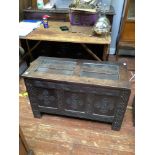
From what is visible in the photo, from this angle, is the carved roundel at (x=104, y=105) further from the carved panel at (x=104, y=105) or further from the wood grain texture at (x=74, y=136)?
the wood grain texture at (x=74, y=136)

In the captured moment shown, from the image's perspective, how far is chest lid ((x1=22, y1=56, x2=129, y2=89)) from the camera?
4.51 feet

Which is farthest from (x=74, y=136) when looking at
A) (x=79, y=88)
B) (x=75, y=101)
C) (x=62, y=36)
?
(x=62, y=36)

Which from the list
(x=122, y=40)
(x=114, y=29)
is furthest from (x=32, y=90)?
(x=114, y=29)

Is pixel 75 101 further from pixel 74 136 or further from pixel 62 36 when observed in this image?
pixel 62 36

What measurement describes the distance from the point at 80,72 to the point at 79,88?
0.49ft

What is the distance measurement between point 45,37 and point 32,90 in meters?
0.65

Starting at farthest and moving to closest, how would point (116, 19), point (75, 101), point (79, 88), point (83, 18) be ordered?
1. point (116, 19)
2. point (83, 18)
3. point (75, 101)
4. point (79, 88)

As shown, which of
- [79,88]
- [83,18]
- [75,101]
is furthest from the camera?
[83,18]

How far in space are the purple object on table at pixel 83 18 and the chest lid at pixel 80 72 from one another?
533 millimetres

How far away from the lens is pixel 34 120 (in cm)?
168

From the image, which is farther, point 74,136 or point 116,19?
point 116,19

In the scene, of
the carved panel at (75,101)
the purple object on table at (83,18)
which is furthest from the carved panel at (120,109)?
the purple object on table at (83,18)

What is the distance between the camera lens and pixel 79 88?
1.40 m
